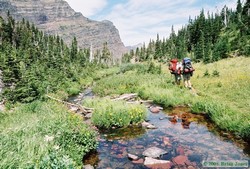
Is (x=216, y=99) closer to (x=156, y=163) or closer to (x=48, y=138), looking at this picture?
(x=156, y=163)

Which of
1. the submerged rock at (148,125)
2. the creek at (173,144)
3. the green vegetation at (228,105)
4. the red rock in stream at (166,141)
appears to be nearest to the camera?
the creek at (173,144)

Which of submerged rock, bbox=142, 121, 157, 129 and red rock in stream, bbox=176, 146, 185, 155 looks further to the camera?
→ submerged rock, bbox=142, 121, 157, 129

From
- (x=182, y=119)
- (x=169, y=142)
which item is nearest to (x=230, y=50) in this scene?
(x=182, y=119)

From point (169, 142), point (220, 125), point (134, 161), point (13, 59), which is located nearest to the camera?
point (134, 161)

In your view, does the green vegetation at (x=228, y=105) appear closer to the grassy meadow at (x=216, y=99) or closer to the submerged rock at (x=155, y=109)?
the grassy meadow at (x=216, y=99)

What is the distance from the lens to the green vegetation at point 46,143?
6.39m

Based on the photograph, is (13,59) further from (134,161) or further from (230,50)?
(230,50)

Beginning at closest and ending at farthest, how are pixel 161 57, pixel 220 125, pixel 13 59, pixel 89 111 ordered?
pixel 220 125 → pixel 89 111 → pixel 13 59 → pixel 161 57

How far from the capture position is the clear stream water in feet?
32.6

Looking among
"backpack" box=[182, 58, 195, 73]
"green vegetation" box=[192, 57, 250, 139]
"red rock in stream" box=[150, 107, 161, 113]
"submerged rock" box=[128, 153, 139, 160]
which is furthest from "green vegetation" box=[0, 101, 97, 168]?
"backpack" box=[182, 58, 195, 73]

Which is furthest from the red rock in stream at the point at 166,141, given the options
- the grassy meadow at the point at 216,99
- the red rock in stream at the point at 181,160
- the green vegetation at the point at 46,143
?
the green vegetation at the point at 46,143

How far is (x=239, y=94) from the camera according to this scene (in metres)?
17.4

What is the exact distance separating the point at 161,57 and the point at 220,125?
80.4m

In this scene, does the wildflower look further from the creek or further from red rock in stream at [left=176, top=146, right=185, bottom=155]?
red rock in stream at [left=176, top=146, right=185, bottom=155]
